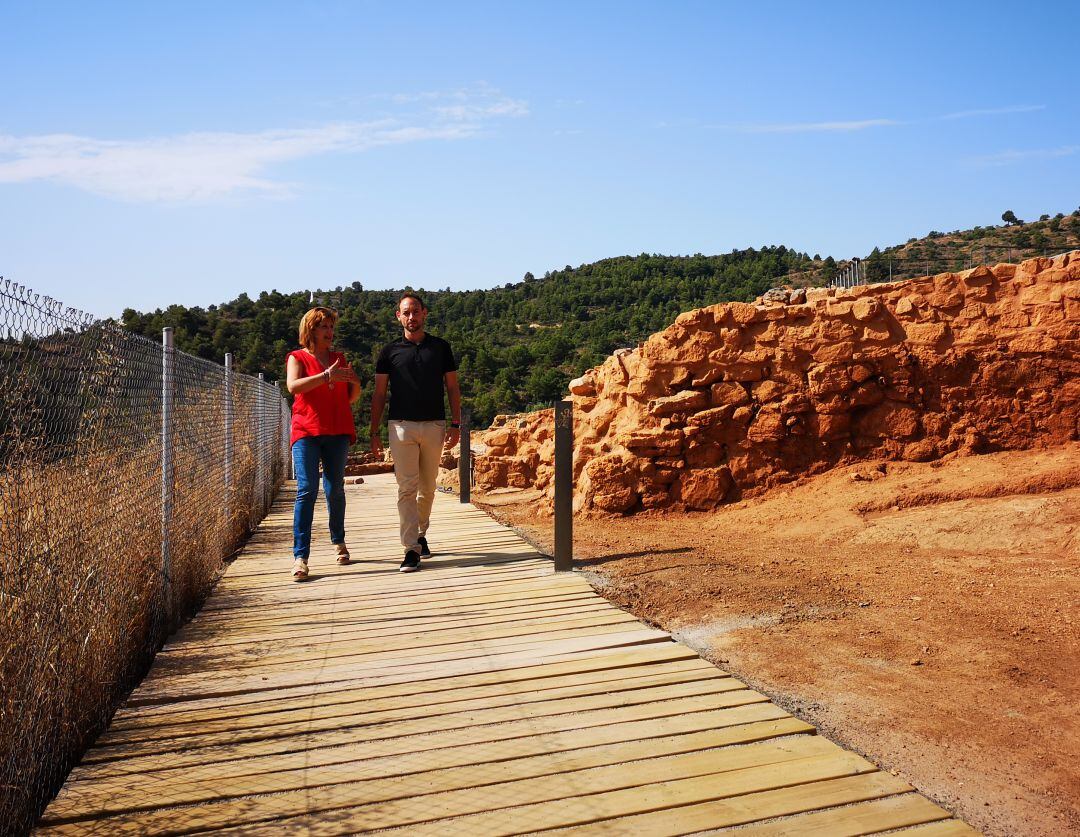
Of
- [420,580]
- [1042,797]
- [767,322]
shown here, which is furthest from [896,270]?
[1042,797]

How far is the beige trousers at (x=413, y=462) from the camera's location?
6.48 metres

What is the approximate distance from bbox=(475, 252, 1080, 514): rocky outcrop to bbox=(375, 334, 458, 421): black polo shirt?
3538 mm

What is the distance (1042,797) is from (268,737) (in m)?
2.73

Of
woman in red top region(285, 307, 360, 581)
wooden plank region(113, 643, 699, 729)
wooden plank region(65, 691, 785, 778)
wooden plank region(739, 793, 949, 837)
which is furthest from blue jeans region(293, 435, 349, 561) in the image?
wooden plank region(739, 793, 949, 837)

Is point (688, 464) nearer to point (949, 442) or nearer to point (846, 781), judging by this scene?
point (949, 442)

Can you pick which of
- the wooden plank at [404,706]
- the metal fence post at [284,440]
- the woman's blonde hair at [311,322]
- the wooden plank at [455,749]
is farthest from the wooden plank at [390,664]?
the metal fence post at [284,440]

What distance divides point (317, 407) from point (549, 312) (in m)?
47.3

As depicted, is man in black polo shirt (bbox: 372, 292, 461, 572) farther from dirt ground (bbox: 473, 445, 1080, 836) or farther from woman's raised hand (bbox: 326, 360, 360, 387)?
dirt ground (bbox: 473, 445, 1080, 836)

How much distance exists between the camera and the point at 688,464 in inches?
379

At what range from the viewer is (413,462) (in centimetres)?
657

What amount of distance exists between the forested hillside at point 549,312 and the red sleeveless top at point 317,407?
1653 cm

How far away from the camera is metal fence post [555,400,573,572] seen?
6398mm

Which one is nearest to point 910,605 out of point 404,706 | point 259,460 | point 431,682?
point 431,682

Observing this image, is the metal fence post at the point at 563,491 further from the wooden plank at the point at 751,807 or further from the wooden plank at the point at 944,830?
the wooden plank at the point at 944,830
